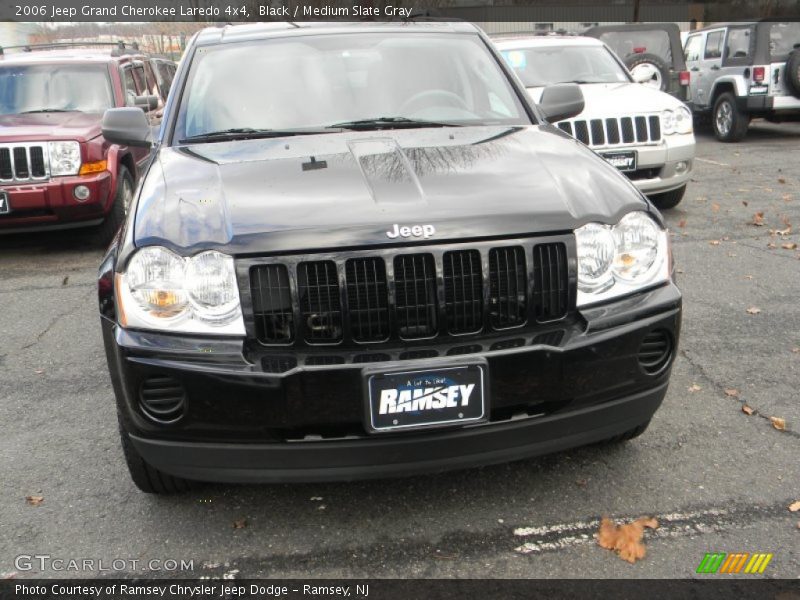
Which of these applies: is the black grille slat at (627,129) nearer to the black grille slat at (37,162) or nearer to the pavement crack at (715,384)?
the pavement crack at (715,384)

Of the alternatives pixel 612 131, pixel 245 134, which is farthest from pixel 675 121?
pixel 245 134

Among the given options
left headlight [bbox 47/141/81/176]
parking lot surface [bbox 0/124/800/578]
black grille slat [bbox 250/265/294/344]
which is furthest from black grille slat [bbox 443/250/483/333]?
left headlight [bbox 47/141/81/176]

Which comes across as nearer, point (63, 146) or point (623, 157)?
point (63, 146)

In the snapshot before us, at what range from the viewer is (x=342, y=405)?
2.29 meters

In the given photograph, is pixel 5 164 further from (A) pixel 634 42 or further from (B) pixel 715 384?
(A) pixel 634 42

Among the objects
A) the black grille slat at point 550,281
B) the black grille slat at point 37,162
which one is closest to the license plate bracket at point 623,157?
the black grille slat at point 550,281

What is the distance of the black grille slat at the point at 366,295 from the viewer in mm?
2365

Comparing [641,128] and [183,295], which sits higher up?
[183,295]

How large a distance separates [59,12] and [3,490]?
42.3 ft

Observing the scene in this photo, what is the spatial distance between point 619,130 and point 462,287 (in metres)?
5.10

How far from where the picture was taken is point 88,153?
6.67 metres

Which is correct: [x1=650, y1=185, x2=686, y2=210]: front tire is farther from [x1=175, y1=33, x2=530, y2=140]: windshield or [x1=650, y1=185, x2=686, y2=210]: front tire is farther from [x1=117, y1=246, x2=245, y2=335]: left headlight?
[x1=117, y1=246, x2=245, y2=335]: left headlight

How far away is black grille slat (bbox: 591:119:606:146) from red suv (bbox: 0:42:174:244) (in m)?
4.00

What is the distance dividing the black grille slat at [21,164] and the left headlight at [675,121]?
5.55m
